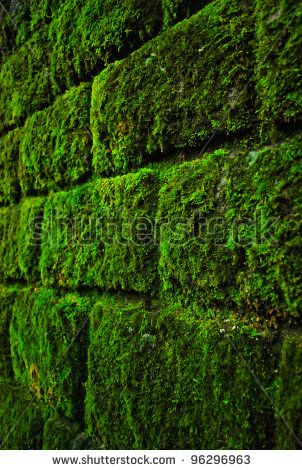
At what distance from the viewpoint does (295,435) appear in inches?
31.3

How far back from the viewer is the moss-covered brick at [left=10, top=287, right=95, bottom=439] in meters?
1.40

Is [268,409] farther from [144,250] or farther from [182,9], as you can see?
[182,9]

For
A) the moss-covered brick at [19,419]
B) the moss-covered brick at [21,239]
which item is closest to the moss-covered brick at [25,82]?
the moss-covered brick at [21,239]

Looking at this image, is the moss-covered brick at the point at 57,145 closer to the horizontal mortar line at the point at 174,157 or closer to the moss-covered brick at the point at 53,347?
the horizontal mortar line at the point at 174,157

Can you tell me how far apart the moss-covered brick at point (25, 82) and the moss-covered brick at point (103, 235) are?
0.50 m

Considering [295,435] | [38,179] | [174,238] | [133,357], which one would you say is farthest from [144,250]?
[38,179]

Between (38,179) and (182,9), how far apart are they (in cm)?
96

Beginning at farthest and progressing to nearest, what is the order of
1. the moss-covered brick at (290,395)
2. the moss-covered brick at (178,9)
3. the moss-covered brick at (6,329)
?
the moss-covered brick at (6,329) → the moss-covered brick at (178,9) → the moss-covered brick at (290,395)

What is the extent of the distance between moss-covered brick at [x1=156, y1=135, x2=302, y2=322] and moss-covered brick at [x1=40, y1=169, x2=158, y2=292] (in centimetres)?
8

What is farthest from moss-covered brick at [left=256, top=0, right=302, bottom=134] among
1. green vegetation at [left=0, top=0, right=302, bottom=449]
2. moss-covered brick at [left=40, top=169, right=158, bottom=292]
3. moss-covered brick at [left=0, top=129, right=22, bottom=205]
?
moss-covered brick at [left=0, top=129, right=22, bottom=205]

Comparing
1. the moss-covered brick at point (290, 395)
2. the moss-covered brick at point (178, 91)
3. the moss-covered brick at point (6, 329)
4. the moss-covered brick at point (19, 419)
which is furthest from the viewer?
the moss-covered brick at point (6, 329)

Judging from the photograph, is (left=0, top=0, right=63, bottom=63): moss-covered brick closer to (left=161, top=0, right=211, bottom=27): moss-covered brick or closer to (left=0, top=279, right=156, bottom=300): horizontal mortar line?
(left=161, top=0, right=211, bottom=27): moss-covered brick

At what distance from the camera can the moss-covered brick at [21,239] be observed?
1.75 m

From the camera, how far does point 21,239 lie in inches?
72.6
